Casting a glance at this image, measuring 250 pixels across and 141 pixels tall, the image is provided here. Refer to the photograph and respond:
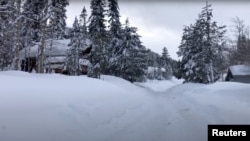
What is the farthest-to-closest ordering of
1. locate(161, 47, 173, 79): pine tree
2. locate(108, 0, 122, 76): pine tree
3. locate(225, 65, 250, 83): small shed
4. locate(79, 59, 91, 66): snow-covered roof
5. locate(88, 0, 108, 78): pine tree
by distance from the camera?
locate(161, 47, 173, 79): pine tree
locate(108, 0, 122, 76): pine tree
locate(225, 65, 250, 83): small shed
locate(79, 59, 91, 66): snow-covered roof
locate(88, 0, 108, 78): pine tree

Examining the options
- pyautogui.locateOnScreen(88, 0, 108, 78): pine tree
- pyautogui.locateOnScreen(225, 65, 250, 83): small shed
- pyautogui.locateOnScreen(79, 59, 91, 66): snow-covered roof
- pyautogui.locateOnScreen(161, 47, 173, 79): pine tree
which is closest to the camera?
pyautogui.locateOnScreen(88, 0, 108, 78): pine tree

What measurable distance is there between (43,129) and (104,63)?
31.0 meters

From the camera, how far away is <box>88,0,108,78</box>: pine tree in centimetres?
3778

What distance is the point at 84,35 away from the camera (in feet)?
135

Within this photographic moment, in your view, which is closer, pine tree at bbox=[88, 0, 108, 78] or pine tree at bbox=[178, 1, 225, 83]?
pine tree at bbox=[88, 0, 108, 78]

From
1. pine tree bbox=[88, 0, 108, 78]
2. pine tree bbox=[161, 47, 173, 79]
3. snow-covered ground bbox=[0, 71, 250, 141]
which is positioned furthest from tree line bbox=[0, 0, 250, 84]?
pine tree bbox=[161, 47, 173, 79]

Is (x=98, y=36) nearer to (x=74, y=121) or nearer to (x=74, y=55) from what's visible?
(x=74, y=55)

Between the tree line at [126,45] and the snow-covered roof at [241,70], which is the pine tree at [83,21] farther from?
the snow-covered roof at [241,70]

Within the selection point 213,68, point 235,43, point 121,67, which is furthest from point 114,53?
point 235,43

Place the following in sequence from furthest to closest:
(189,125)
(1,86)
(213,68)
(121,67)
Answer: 1. (213,68)
2. (121,67)
3. (1,86)
4. (189,125)

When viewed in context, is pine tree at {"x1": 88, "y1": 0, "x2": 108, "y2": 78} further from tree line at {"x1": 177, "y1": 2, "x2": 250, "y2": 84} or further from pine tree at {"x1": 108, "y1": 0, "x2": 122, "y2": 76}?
tree line at {"x1": 177, "y1": 2, "x2": 250, "y2": 84}

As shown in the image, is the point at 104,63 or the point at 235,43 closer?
the point at 104,63

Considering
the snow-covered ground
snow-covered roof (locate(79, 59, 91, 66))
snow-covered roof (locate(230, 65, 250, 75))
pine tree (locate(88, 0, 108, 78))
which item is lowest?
the snow-covered ground

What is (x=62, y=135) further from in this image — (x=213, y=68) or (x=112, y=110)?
(x=213, y=68)
